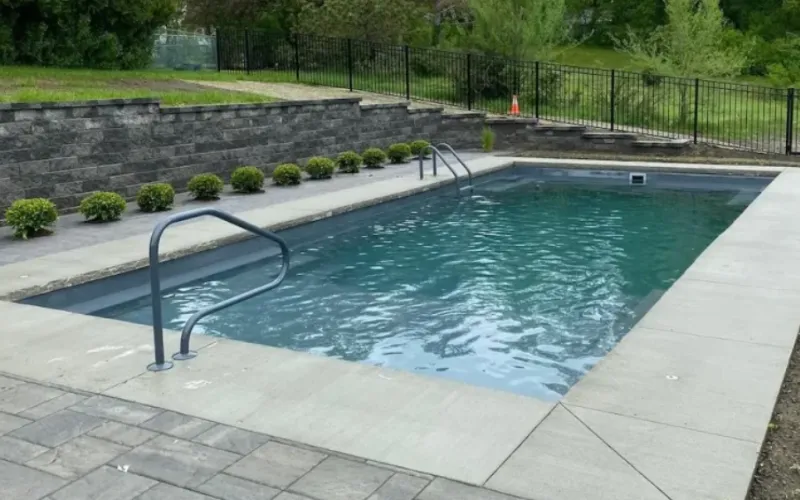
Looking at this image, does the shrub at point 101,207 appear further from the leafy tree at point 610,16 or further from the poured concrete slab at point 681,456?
the leafy tree at point 610,16

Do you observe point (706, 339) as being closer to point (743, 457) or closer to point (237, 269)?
point (743, 457)

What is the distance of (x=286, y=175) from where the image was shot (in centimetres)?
1340

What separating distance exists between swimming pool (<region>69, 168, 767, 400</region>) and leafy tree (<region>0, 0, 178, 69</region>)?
916 centimetres

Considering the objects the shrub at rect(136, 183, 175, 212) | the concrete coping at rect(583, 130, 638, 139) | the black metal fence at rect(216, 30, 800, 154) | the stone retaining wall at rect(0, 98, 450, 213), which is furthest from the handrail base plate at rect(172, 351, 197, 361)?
the black metal fence at rect(216, 30, 800, 154)

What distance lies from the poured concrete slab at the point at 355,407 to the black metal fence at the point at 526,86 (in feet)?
46.7

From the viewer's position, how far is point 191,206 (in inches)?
455

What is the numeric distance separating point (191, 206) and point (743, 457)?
9.14 meters

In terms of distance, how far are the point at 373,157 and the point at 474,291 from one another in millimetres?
8296

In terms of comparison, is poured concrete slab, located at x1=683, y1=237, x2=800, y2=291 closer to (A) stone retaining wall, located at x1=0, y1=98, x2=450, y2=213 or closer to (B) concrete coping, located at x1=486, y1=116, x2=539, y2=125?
(A) stone retaining wall, located at x1=0, y1=98, x2=450, y2=213

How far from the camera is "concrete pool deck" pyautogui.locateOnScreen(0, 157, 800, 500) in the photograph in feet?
11.9

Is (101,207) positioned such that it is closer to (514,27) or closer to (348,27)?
(514,27)

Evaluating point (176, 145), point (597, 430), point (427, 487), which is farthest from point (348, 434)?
point (176, 145)

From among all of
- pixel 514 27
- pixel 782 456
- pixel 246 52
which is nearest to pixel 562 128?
pixel 514 27

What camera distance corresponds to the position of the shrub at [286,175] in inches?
527
